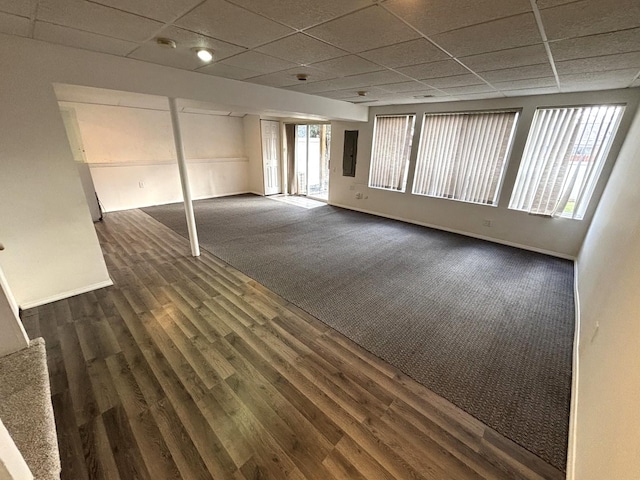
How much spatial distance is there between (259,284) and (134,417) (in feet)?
5.34

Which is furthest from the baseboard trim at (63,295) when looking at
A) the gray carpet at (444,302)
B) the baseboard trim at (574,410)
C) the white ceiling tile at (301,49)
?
the baseboard trim at (574,410)

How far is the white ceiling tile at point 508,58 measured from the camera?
6.61 ft

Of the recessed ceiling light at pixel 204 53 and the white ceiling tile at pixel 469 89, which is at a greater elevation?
the white ceiling tile at pixel 469 89

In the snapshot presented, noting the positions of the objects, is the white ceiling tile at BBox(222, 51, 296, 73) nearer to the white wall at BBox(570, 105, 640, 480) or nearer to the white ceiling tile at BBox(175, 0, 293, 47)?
the white ceiling tile at BBox(175, 0, 293, 47)

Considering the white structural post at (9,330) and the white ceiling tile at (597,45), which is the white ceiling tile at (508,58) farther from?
the white structural post at (9,330)

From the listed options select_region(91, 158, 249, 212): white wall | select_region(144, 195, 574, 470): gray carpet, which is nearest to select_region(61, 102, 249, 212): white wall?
select_region(91, 158, 249, 212): white wall

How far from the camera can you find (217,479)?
1.24 metres

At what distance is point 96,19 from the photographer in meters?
1.71

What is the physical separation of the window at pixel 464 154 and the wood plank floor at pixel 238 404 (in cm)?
389

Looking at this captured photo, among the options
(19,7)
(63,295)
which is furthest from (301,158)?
(19,7)

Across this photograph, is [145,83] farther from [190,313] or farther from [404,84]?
[404,84]

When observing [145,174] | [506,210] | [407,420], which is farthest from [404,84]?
[145,174]

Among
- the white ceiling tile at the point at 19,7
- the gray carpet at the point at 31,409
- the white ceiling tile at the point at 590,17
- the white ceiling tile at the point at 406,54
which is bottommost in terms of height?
the gray carpet at the point at 31,409

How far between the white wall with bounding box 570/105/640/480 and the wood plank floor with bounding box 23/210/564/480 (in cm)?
39
